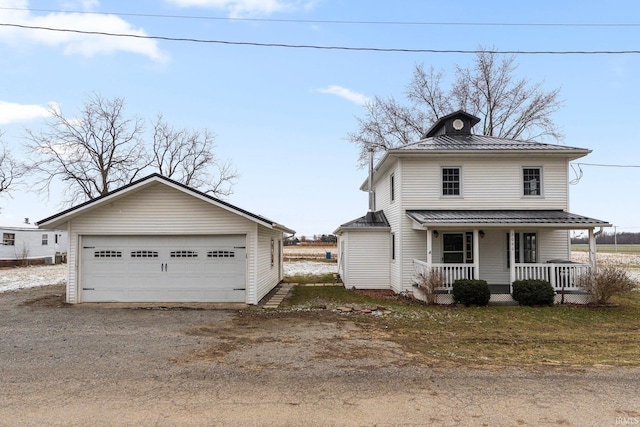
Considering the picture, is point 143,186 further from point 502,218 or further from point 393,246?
point 502,218

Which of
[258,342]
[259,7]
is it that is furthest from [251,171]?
[258,342]

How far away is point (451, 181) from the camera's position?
14305 millimetres

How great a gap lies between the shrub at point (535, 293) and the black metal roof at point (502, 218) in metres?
1.87

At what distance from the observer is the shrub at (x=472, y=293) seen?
38.0 feet

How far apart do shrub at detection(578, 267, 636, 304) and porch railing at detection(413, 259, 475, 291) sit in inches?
135

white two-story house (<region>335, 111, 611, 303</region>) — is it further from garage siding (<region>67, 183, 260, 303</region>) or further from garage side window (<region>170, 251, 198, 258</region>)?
garage side window (<region>170, 251, 198, 258</region>)

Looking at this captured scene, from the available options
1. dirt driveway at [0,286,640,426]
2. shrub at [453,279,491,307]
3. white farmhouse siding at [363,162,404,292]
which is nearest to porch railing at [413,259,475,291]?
shrub at [453,279,491,307]

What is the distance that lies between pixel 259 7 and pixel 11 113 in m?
20.9

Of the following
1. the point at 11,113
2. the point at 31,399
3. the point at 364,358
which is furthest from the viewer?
the point at 11,113

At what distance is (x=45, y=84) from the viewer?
1380 cm

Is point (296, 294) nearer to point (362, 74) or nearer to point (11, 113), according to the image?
point (362, 74)

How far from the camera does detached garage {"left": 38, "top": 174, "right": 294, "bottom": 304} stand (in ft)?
40.2

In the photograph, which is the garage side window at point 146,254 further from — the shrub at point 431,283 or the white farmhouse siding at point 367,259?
the shrub at point 431,283

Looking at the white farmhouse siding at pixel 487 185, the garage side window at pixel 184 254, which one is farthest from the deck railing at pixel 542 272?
the garage side window at pixel 184 254
